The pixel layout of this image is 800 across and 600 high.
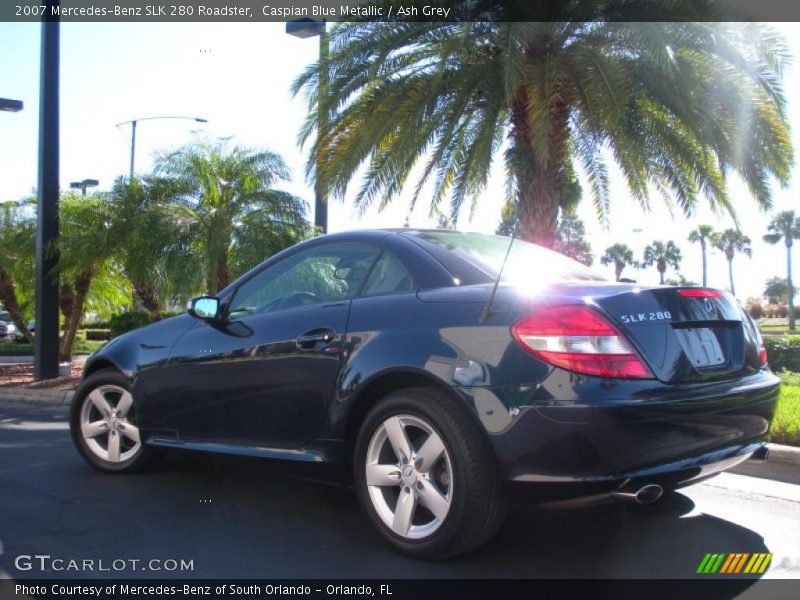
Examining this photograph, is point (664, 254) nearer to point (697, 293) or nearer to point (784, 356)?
point (784, 356)

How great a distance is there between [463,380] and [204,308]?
6.22 feet

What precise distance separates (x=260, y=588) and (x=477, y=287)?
5.23 feet

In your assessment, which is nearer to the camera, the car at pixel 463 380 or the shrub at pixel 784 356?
the car at pixel 463 380

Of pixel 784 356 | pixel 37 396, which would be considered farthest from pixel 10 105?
pixel 784 356

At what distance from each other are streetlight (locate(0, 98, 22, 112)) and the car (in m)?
11.9

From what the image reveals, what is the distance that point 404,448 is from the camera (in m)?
3.62

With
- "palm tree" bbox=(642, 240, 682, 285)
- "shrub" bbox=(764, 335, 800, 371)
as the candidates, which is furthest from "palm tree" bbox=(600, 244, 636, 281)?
"shrub" bbox=(764, 335, 800, 371)

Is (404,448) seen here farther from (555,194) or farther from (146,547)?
(555,194)

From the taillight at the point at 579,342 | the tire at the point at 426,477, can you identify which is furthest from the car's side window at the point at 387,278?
the taillight at the point at 579,342

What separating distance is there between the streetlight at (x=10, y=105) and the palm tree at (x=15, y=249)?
3.07 meters

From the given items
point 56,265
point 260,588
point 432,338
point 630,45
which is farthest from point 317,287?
point 56,265

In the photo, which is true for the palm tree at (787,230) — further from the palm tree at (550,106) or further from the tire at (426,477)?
the tire at (426,477)

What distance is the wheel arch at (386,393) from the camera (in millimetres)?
3393

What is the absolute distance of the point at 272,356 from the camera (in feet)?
13.9
